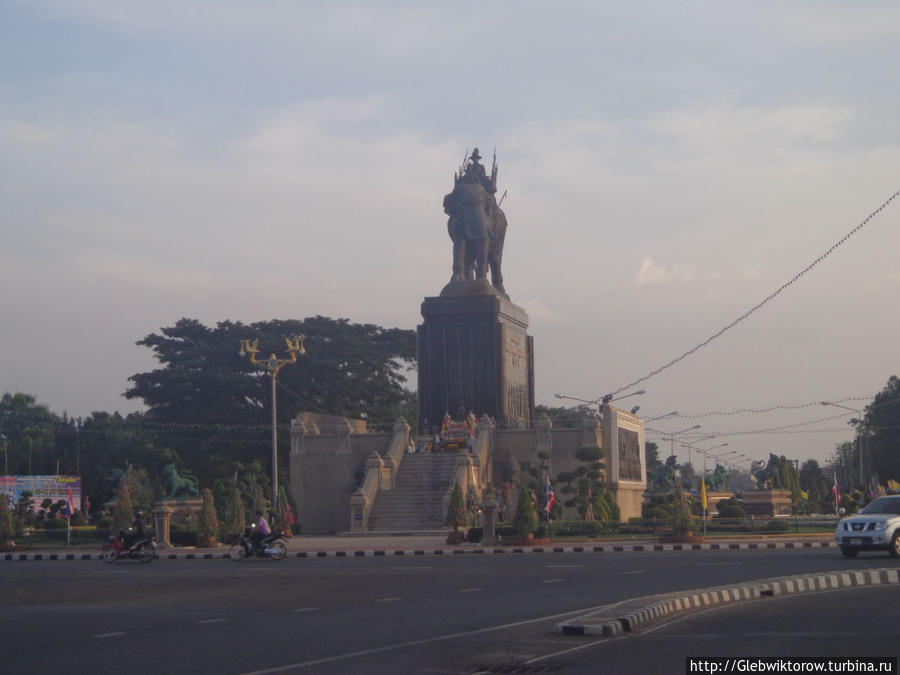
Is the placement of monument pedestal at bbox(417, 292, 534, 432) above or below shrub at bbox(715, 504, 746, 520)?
above

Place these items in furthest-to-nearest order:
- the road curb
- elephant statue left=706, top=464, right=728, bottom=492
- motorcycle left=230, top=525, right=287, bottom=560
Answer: elephant statue left=706, top=464, right=728, bottom=492 < the road curb < motorcycle left=230, top=525, right=287, bottom=560

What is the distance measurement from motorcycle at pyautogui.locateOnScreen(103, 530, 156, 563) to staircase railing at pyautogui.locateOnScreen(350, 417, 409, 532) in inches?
501

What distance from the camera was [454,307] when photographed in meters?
56.4

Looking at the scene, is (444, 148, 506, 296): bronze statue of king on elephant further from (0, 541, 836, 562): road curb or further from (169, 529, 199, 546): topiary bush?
(0, 541, 836, 562): road curb

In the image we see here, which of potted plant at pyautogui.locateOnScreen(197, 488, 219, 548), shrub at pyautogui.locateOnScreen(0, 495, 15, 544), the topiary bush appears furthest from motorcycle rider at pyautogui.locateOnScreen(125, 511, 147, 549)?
shrub at pyautogui.locateOnScreen(0, 495, 15, 544)

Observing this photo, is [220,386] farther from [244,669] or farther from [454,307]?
[244,669]

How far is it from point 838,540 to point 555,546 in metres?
10.3

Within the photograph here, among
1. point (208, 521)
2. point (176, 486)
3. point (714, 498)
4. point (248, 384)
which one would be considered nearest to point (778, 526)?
point (208, 521)

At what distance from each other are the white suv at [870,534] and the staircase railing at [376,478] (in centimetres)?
2178

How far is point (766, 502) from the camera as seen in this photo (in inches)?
2037

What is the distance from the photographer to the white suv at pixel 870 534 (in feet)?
75.5

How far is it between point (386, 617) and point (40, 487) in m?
50.4

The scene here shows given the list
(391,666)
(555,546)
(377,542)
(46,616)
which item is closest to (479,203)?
Result: (377,542)

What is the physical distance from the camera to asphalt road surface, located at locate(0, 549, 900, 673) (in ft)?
34.4
